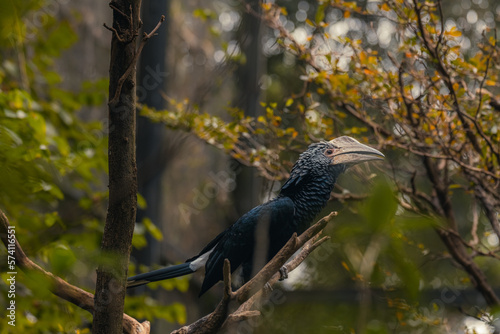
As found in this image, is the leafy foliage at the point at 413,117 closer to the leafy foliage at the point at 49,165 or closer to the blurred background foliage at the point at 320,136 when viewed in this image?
the blurred background foliage at the point at 320,136

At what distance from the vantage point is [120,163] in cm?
108

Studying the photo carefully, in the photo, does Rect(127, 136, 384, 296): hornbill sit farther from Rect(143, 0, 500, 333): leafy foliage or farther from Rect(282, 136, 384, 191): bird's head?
Rect(143, 0, 500, 333): leafy foliage

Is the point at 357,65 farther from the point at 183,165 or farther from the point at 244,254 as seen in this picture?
the point at 183,165

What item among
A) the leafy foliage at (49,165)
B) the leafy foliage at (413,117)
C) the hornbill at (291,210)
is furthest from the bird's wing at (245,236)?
the leafy foliage at (413,117)

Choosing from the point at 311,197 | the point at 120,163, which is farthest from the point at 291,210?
the point at 120,163

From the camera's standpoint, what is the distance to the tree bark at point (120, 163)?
3.40ft

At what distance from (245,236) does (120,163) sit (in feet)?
1.56

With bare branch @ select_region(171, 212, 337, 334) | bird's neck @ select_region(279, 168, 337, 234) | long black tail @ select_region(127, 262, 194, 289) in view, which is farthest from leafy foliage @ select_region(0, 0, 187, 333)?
bird's neck @ select_region(279, 168, 337, 234)

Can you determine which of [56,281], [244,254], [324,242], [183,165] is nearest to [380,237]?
[324,242]

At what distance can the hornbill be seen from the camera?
145 centimetres

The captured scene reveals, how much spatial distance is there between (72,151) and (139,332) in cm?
137

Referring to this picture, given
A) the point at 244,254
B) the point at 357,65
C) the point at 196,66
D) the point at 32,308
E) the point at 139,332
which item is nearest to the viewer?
the point at 139,332

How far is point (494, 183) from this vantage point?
7.44 feet

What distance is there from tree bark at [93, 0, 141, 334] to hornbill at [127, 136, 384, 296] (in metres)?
0.33
